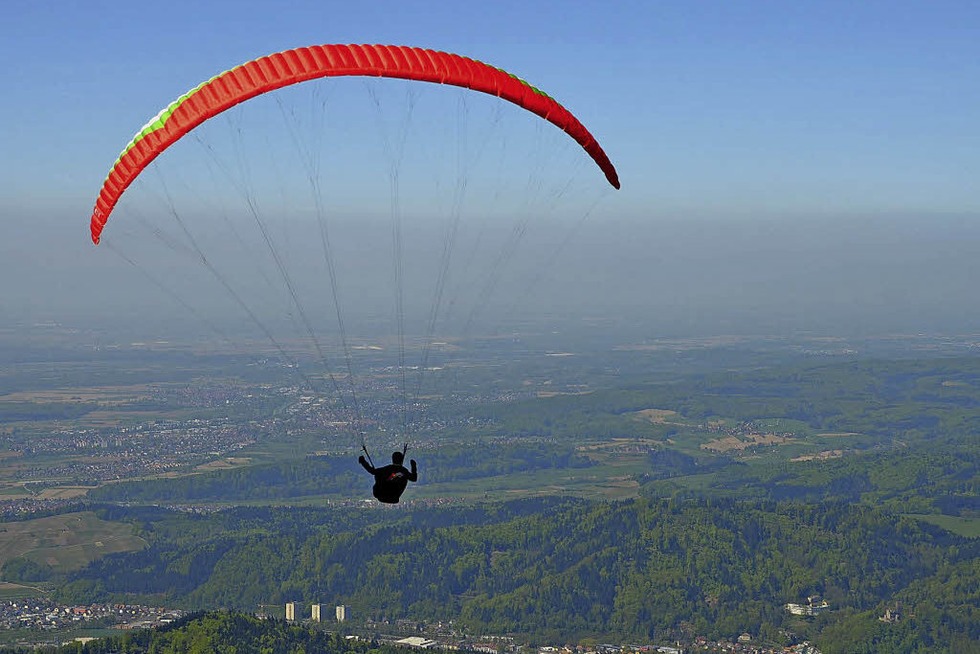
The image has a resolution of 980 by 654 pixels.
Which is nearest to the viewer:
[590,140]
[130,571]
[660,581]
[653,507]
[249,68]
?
[249,68]

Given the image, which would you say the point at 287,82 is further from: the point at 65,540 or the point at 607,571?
the point at 65,540

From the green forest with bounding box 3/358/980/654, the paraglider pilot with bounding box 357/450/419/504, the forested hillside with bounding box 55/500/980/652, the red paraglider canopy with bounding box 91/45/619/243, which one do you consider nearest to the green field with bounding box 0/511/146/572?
the green forest with bounding box 3/358/980/654

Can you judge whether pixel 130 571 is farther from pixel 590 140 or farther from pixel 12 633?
pixel 590 140

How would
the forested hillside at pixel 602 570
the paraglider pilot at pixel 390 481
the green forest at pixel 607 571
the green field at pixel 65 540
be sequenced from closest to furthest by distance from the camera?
1. the paraglider pilot at pixel 390 481
2. the green forest at pixel 607 571
3. the forested hillside at pixel 602 570
4. the green field at pixel 65 540

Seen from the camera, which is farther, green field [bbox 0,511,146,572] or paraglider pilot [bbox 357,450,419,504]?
green field [bbox 0,511,146,572]

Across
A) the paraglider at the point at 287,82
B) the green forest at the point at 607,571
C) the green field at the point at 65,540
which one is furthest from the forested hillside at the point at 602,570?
the paraglider at the point at 287,82

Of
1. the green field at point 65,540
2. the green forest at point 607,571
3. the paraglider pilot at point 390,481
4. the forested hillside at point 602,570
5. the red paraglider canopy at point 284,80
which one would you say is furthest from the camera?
the green field at point 65,540

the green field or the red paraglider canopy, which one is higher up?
the red paraglider canopy

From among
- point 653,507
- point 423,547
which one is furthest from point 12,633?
point 653,507

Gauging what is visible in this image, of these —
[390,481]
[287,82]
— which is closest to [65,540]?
[390,481]

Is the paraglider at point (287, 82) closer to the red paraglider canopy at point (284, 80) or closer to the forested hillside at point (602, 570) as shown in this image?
the red paraglider canopy at point (284, 80)

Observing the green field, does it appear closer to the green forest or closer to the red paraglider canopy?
the green forest
